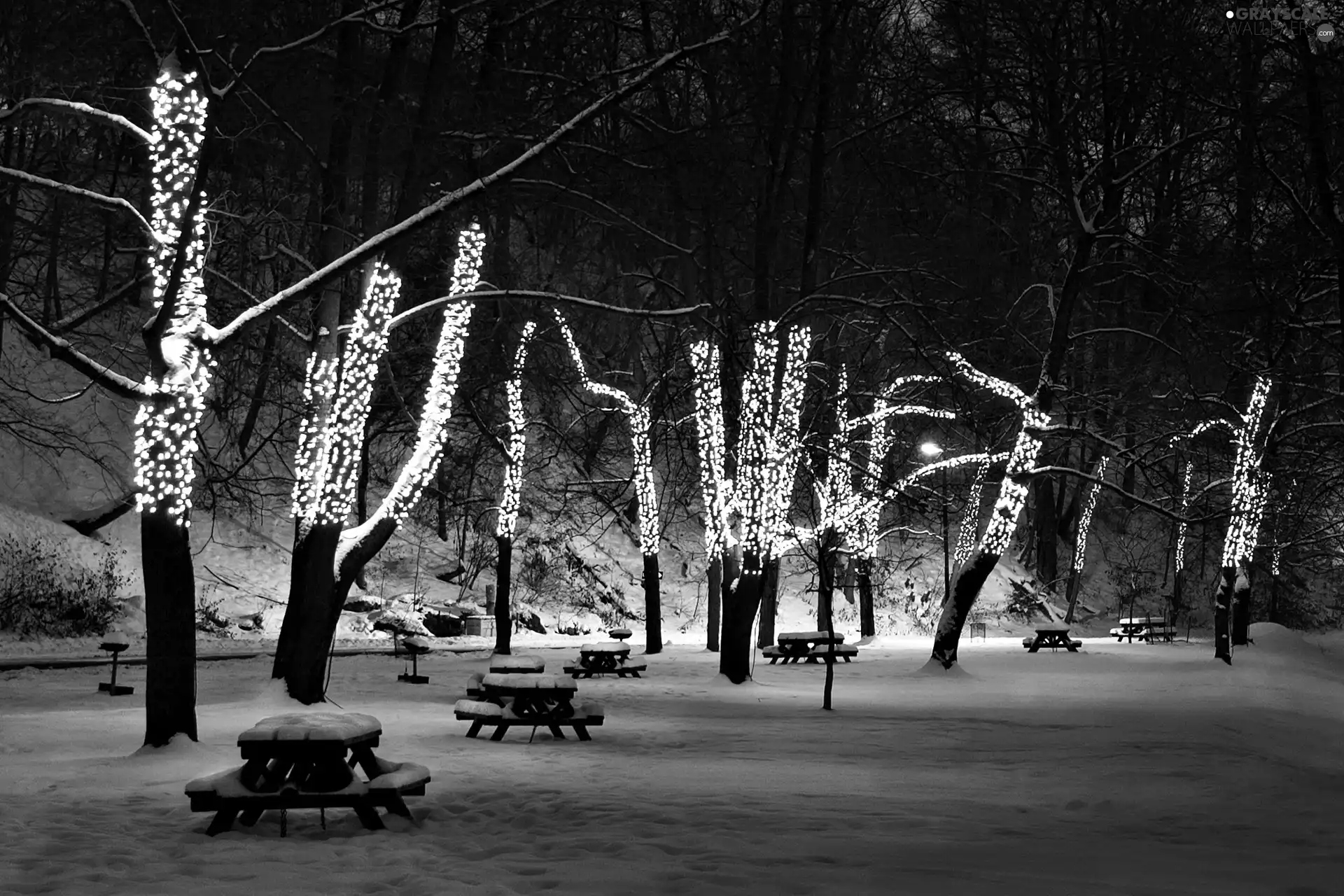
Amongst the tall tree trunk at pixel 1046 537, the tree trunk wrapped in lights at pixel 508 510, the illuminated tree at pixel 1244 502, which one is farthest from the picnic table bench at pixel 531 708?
the tall tree trunk at pixel 1046 537

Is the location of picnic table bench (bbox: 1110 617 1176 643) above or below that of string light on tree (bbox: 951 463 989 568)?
below

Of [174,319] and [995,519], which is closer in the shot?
[174,319]

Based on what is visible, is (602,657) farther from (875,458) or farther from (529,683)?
(529,683)

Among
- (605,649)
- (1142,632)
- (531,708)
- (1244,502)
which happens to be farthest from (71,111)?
(1142,632)

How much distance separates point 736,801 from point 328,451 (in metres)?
7.70

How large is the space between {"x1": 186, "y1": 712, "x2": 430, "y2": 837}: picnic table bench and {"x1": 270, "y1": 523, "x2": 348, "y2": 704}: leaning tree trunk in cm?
696

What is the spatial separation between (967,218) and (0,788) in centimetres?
1921

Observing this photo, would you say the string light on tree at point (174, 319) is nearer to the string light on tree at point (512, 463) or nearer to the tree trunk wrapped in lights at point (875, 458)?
the string light on tree at point (512, 463)

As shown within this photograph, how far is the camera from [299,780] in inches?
325

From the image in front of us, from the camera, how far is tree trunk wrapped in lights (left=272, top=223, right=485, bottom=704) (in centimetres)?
1514

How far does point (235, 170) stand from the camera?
14.7 meters

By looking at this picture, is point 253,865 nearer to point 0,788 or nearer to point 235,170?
point 0,788

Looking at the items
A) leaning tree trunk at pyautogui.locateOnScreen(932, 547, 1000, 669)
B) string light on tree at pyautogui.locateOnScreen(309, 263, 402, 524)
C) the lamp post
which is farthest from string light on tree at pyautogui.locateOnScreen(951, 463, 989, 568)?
string light on tree at pyautogui.locateOnScreen(309, 263, 402, 524)

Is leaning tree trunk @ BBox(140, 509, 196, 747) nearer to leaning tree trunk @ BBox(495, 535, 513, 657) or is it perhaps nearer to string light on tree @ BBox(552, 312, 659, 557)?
leaning tree trunk @ BBox(495, 535, 513, 657)
